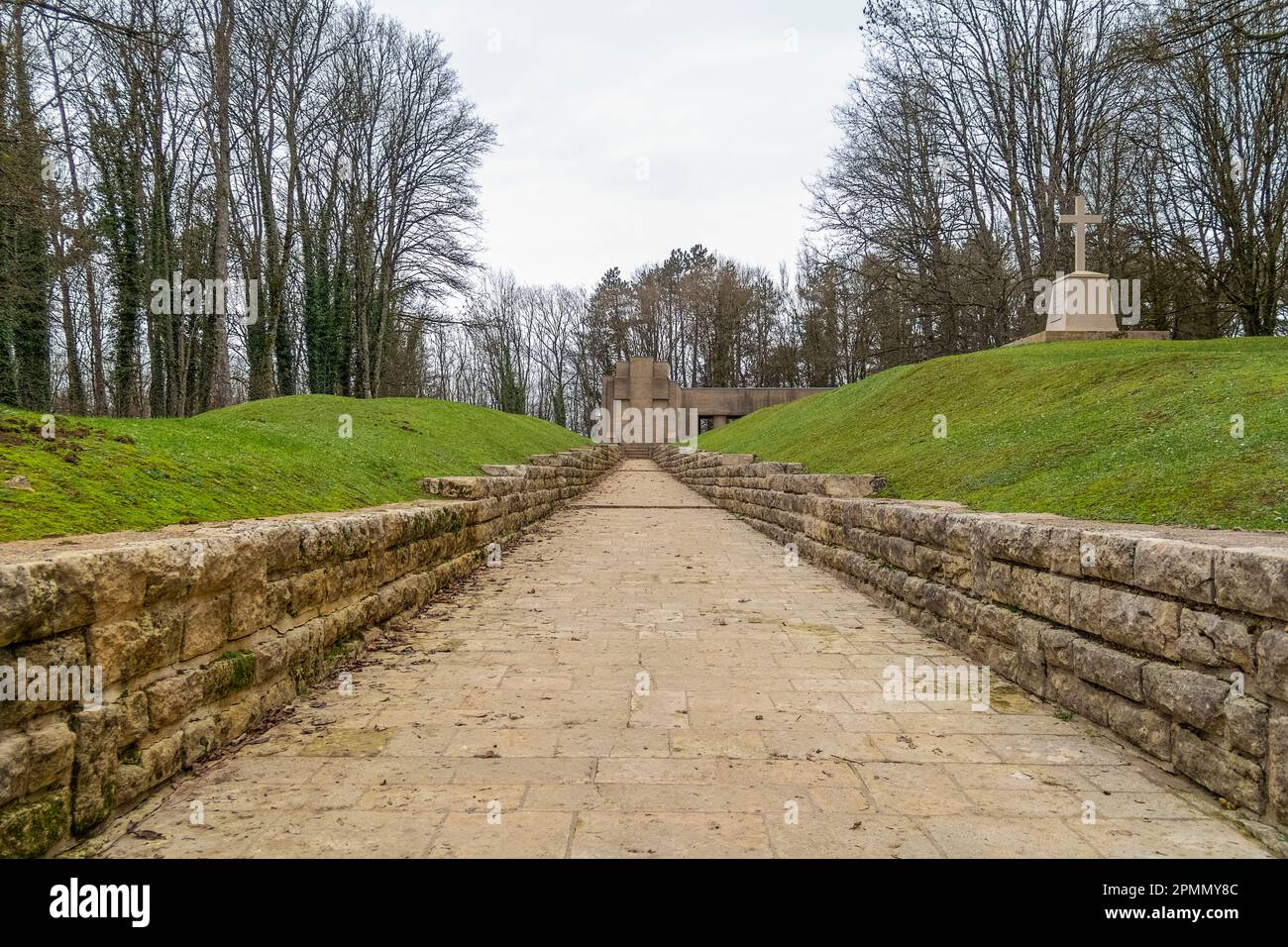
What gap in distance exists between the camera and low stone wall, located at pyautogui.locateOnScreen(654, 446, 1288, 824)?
8.30 feet

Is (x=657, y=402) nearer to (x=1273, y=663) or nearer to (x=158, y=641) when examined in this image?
(x=158, y=641)

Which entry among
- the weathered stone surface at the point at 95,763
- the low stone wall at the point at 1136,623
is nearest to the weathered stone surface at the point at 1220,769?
the low stone wall at the point at 1136,623

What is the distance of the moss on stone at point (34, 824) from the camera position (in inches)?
82.4

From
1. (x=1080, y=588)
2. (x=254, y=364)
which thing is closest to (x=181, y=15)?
(x=254, y=364)

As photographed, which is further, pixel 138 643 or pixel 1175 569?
pixel 1175 569

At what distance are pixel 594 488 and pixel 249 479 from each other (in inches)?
627

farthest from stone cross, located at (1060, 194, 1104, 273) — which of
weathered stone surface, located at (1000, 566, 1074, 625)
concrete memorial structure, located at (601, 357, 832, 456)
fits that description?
concrete memorial structure, located at (601, 357, 832, 456)

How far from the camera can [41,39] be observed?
13758mm

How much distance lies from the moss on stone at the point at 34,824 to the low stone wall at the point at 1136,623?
4159 millimetres

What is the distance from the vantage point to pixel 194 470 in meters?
5.57

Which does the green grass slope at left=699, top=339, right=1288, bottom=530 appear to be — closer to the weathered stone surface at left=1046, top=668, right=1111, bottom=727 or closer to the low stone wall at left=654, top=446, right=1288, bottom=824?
the low stone wall at left=654, top=446, right=1288, bottom=824

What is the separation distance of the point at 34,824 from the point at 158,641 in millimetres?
747

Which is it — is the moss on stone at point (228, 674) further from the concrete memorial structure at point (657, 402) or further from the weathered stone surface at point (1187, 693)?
the concrete memorial structure at point (657, 402)

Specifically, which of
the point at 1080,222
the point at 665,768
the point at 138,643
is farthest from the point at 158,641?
the point at 1080,222
